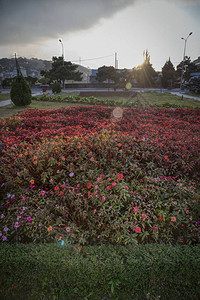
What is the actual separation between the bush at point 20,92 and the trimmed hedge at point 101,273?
12.2 metres

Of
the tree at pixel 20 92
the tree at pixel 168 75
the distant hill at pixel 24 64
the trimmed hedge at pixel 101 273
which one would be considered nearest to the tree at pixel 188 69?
the tree at pixel 168 75

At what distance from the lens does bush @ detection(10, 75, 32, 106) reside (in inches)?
491

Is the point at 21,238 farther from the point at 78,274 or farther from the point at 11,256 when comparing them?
the point at 78,274

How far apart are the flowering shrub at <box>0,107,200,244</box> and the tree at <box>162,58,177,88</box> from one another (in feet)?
139

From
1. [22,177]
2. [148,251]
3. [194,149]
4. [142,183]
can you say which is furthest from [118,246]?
[194,149]

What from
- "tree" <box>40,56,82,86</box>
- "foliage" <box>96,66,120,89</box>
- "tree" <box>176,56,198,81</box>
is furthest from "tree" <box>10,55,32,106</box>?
"tree" <box>176,56,198,81</box>

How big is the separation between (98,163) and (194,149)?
2.22 m

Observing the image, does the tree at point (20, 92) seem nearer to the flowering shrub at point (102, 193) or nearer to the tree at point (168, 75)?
the flowering shrub at point (102, 193)

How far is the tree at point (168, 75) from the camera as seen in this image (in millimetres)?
41709

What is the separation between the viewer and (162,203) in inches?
111

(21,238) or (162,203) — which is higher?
(162,203)

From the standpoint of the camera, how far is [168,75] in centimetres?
4191

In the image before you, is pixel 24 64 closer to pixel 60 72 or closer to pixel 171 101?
pixel 60 72

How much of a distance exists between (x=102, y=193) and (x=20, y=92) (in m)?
12.1
